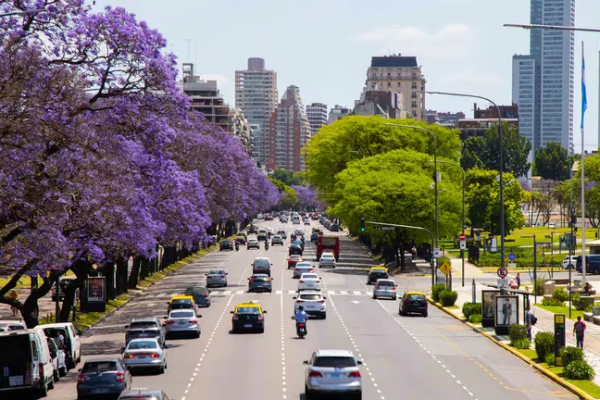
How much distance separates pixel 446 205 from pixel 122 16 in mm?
62027

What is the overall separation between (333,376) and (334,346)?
14803 mm

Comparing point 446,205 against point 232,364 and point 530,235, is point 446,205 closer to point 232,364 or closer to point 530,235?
point 530,235

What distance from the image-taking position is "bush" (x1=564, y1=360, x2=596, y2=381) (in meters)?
36.0

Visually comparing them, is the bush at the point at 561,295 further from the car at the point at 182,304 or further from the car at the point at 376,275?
the car at the point at 182,304

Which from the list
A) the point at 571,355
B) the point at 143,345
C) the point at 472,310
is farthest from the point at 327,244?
the point at 143,345

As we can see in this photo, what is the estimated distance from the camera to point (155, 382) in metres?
35.4

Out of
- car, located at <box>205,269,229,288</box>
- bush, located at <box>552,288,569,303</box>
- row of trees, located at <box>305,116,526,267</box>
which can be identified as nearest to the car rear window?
bush, located at <box>552,288,569,303</box>

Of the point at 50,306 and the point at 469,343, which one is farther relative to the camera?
the point at 50,306

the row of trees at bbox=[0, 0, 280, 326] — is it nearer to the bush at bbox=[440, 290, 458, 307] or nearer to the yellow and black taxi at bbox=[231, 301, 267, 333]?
the yellow and black taxi at bbox=[231, 301, 267, 333]

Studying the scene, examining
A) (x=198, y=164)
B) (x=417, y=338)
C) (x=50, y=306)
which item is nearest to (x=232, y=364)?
(x=417, y=338)

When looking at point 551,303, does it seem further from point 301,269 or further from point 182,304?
point 301,269

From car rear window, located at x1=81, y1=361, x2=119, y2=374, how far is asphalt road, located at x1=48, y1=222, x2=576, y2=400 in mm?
1881

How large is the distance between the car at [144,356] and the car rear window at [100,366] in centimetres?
471

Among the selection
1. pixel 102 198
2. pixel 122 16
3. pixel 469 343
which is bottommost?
pixel 469 343
